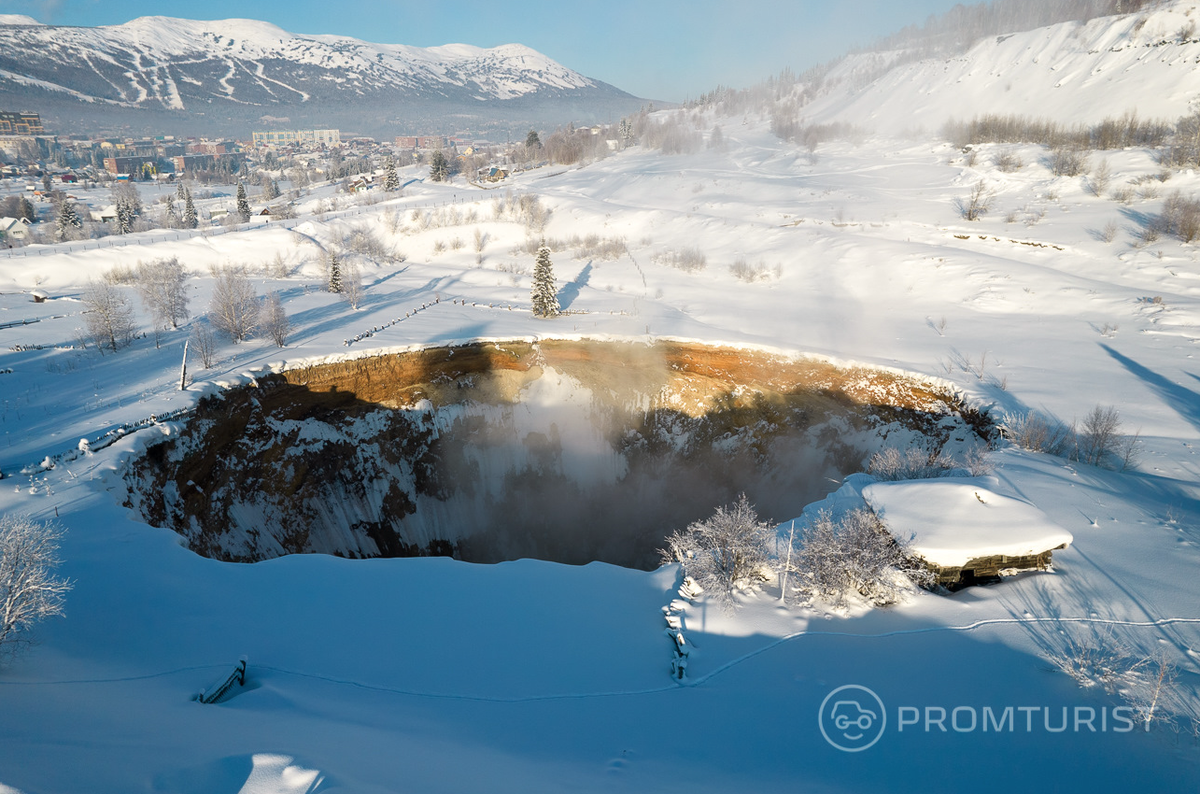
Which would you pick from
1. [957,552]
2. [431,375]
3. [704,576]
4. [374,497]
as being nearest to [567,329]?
[431,375]

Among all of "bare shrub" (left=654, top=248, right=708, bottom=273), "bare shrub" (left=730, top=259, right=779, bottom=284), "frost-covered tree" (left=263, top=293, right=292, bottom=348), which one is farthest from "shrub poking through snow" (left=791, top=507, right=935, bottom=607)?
"bare shrub" (left=654, top=248, right=708, bottom=273)

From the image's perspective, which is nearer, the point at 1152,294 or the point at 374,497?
the point at 374,497

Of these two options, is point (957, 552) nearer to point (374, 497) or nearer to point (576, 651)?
point (576, 651)

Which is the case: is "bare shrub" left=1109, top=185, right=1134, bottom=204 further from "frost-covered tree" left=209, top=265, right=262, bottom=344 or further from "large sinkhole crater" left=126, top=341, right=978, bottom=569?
"frost-covered tree" left=209, top=265, right=262, bottom=344

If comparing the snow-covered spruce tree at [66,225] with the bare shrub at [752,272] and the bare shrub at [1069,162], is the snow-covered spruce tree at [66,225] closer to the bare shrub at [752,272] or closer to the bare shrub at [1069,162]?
the bare shrub at [752,272]

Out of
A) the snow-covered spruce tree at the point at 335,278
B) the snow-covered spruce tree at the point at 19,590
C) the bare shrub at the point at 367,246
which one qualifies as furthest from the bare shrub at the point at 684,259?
the snow-covered spruce tree at the point at 19,590

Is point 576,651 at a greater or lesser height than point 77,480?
lesser
